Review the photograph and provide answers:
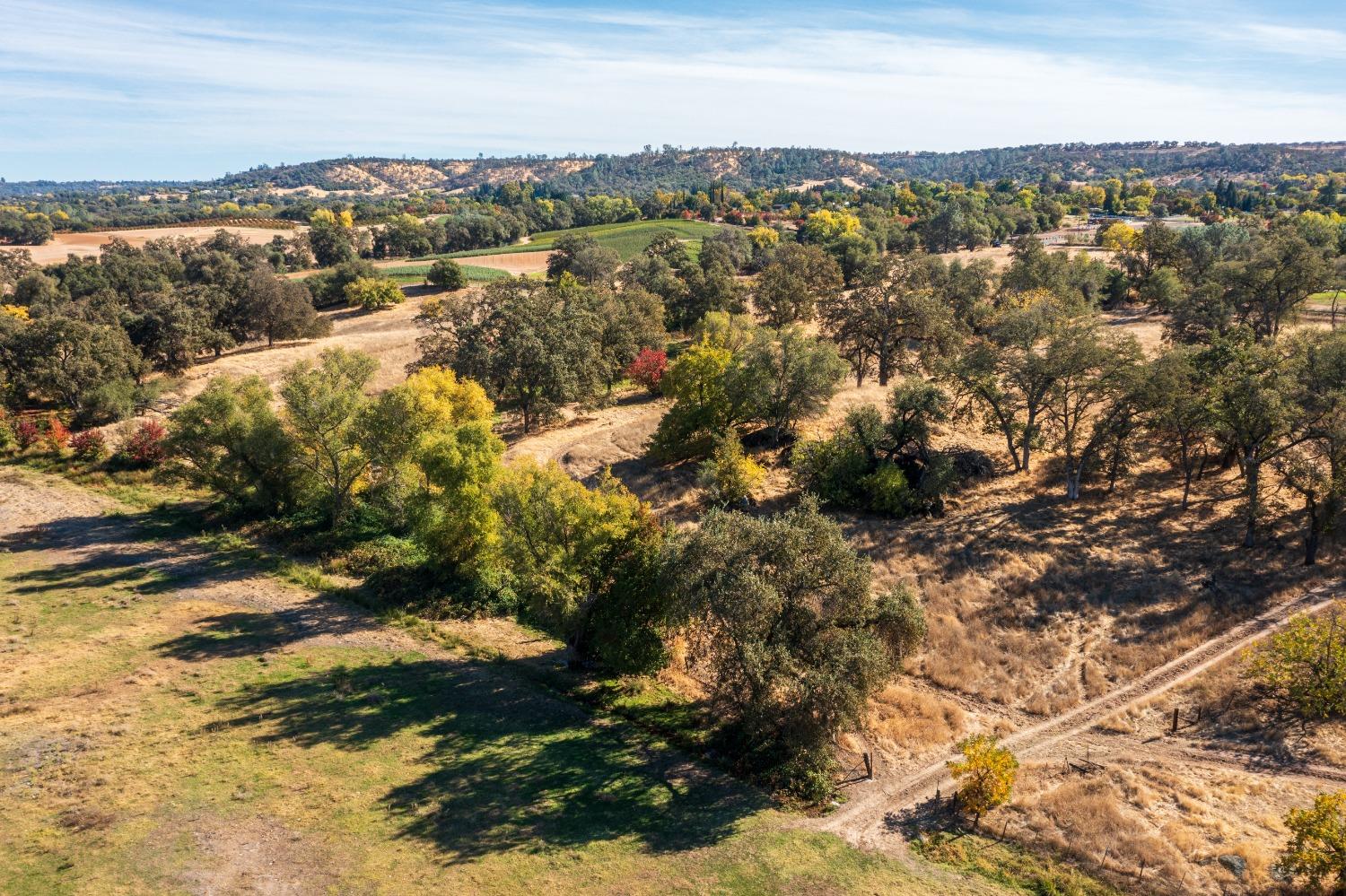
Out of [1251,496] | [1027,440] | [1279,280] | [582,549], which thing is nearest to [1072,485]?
[1027,440]

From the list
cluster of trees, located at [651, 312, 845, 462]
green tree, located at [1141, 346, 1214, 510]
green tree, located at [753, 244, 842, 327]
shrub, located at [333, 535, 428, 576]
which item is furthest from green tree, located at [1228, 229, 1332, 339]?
shrub, located at [333, 535, 428, 576]

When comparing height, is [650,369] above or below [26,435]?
above

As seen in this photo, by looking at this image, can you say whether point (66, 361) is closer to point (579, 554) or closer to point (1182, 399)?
point (579, 554)

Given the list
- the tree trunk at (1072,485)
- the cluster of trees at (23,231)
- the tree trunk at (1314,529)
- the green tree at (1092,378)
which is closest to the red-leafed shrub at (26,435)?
the green tree at (1092,378)

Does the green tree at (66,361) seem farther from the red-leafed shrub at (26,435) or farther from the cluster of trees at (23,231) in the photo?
the cluster of trees at (23,231)

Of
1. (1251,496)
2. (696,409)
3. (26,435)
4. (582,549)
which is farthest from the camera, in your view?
(26,435)

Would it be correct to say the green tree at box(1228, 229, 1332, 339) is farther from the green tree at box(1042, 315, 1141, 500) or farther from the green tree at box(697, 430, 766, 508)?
the green tree at box(697, 430, 766, 508)
